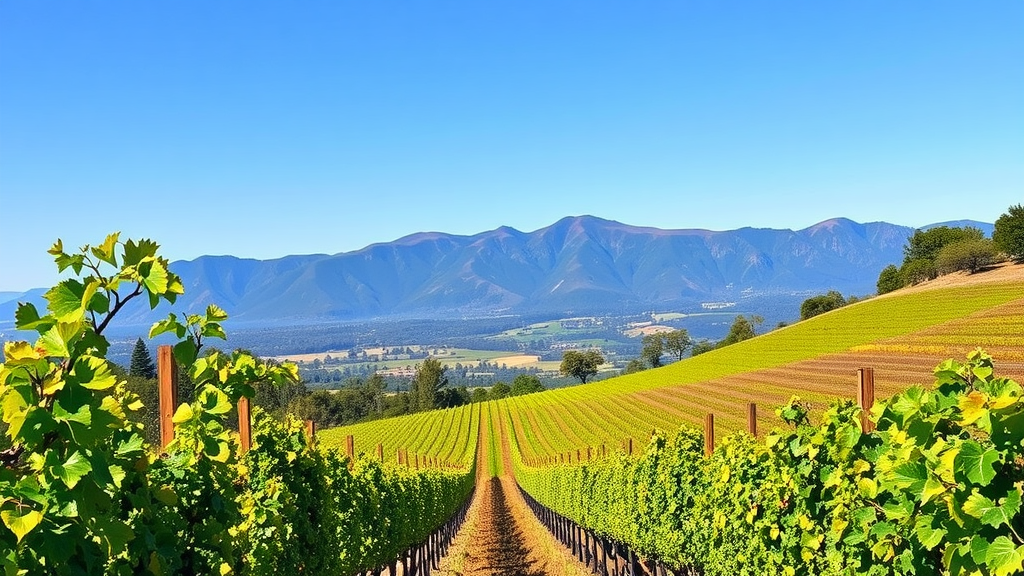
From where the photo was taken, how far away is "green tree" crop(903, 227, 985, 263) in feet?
269

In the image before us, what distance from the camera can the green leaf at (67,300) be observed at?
1.85 m

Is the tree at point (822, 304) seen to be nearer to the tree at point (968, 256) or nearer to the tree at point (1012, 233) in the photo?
the tree at point (968, 256)

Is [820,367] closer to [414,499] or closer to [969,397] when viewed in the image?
[414,499]

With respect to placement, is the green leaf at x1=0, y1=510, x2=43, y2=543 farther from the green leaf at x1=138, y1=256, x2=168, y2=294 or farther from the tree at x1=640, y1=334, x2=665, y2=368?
the tree at x1=640, y1=334, x2=665, y2=368

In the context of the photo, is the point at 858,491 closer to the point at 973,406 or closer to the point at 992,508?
the point at 992,508

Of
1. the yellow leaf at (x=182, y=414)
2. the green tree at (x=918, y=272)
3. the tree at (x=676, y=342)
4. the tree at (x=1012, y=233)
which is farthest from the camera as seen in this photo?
the tree at (x=676, y=342)

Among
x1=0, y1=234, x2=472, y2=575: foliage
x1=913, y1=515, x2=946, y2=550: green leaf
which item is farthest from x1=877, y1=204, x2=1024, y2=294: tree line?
x1=0, y1=234, x2=472, y2=575: foliage

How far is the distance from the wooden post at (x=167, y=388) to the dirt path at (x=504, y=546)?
41.4 feet

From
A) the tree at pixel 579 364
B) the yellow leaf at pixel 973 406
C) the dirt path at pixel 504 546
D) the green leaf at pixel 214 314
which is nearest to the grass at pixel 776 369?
the dirt path at pixel 504 546

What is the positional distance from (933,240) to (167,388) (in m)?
101

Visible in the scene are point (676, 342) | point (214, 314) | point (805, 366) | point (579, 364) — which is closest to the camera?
point (214, 314)

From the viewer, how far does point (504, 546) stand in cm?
1989

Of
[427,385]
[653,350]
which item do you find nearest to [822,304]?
[653,350]

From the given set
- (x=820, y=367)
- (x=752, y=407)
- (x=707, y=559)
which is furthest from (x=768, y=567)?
(x=820, y=367)
